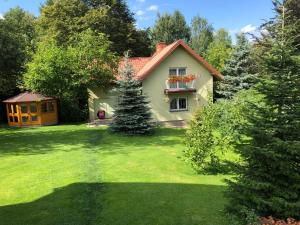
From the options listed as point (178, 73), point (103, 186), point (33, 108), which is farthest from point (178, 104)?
point (103, 186)

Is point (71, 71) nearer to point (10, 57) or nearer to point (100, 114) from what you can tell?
point (100, 114)

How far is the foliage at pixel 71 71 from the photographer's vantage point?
82.9 ft

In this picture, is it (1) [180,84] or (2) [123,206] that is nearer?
(2) [123,206]

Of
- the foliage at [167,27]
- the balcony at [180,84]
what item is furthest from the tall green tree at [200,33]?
the balcony at [180,84]

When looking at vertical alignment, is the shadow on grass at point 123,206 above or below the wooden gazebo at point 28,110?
below

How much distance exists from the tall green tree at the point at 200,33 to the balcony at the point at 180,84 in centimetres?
3225

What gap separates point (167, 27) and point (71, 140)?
40702 mm

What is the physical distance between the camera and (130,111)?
21453 mm

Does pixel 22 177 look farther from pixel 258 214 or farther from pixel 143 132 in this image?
pixel 143 132

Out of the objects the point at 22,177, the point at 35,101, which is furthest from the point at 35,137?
the point at 22,177

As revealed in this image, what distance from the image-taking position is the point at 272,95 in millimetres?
7176

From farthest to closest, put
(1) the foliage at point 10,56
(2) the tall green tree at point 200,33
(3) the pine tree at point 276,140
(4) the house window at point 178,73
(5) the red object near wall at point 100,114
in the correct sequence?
(2) the tall green tree at point 200,33
(5) the red object near wall at point 100,114
(4) the house window at point 178,73
(1) the foliage at point 10,56
(3) the pine tree at point 276,140

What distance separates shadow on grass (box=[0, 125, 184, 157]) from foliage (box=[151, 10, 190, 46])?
112ft

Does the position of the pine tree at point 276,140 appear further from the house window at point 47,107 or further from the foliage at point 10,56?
the house window at point 47,107
